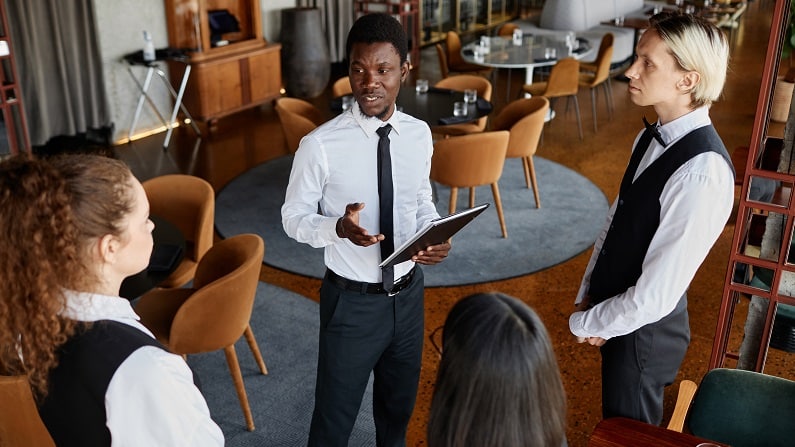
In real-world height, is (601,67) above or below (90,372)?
below

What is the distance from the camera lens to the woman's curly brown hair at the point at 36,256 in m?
1.27

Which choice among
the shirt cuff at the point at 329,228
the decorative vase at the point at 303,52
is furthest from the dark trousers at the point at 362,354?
the decorative vase at the point at 303,52

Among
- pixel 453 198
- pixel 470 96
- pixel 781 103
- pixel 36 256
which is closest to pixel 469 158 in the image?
pixel 453 198

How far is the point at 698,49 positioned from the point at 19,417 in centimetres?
224

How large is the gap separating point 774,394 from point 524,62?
5.37 metres

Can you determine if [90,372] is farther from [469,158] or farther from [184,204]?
[469,158]

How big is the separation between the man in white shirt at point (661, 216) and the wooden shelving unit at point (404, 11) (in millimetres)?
7779

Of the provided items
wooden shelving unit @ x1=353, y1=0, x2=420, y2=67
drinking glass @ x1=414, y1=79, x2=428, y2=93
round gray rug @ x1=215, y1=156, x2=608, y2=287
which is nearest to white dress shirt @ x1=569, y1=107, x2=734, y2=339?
round gray rug @ x1=215, y1=156, x2=608, y2=287

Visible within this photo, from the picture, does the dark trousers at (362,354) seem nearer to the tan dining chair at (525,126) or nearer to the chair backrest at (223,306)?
the chair backrest at (223,306)

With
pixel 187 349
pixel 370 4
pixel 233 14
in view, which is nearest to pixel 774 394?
pixel 187 349

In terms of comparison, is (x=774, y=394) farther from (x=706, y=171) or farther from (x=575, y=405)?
(x=575, y=405)

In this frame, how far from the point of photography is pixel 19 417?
87.0 inches

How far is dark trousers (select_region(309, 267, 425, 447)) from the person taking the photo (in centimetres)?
229

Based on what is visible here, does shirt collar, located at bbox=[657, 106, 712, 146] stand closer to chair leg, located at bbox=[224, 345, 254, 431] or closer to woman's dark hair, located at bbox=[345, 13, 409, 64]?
woman's dark hair, located at bbox=[345, 13, 409, 64]
